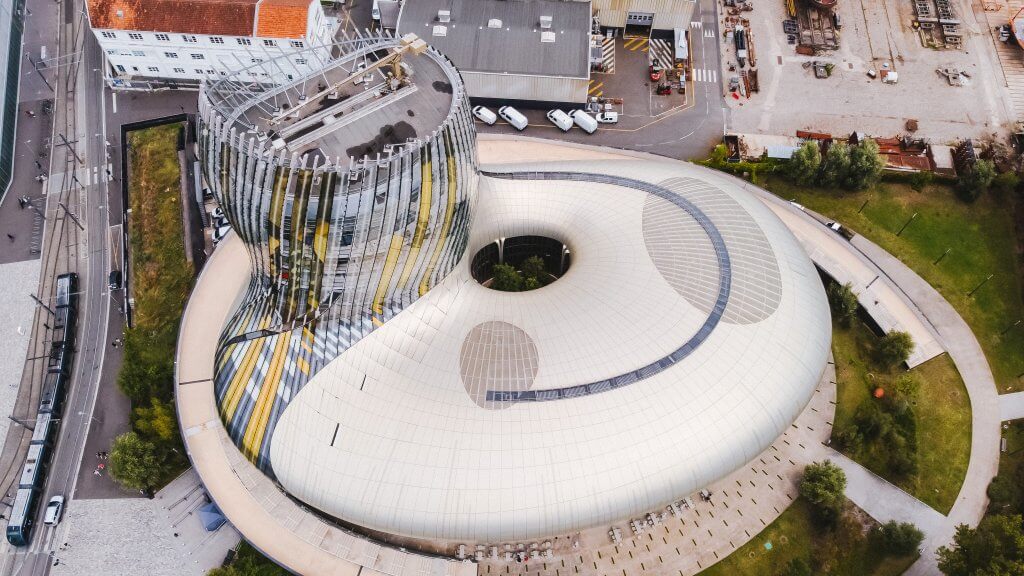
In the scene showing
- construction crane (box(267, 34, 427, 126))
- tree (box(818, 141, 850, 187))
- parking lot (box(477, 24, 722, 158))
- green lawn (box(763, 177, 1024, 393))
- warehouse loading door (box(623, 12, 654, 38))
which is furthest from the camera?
warehouse loading door (box(623, 12, 654, 38))

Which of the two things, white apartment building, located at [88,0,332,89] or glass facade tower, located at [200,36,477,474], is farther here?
white apartment building, located at [88,0,332,89]

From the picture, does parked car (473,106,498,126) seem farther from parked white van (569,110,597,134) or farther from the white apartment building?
the white apartment building

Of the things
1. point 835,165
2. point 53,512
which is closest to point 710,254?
point 835,165

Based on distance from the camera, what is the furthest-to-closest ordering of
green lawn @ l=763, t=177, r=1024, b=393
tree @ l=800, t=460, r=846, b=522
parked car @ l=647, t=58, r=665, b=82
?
parked car @ l=647, t=58, r=665, b=82, green lawn @ l=763, t=177, r=1024, b=393, tree @ l=800, t=460, r=846, b=522

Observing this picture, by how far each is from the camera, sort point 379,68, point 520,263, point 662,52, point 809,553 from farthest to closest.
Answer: point 662,52 < point 520,263 < point 809,553 < point 379,68

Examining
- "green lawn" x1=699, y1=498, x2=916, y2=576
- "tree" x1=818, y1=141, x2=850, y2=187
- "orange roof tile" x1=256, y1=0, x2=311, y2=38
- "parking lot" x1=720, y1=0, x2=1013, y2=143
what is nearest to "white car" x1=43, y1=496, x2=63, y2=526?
"orange roof tile" x1=256, y1=0, x2=311, y2=38

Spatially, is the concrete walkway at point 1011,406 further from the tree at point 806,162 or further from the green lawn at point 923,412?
the tree at point 806,162

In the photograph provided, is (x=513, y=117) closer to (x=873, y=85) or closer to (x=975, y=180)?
(x=873, y=85)

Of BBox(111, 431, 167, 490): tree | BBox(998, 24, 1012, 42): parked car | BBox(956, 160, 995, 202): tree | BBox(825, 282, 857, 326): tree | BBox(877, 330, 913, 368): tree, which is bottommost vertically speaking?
BBox(877, 330, 913, 368): tree
